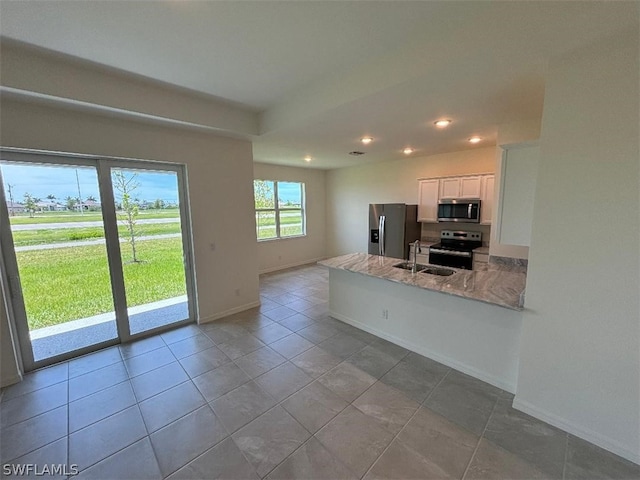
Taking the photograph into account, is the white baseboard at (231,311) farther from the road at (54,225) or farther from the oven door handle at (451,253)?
the oven door handle at (451,253)

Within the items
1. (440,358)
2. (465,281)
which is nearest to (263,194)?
(465,281)

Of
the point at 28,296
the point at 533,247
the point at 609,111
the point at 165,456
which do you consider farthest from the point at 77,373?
the point at 609,111

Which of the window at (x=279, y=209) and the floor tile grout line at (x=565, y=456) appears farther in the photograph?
the window at (x=279, y=209)

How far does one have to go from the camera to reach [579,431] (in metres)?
1.84

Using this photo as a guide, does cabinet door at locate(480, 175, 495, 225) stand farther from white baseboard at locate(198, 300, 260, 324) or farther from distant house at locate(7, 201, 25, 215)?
distant house at locate(7, 201, 25, 215)

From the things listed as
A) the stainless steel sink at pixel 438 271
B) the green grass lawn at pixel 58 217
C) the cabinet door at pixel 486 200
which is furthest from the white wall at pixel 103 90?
the cabinet door at pixel 486 200

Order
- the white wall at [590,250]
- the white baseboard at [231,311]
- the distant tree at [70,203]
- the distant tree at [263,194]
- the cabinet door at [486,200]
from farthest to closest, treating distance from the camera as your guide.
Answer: the distant tree at [263,194]
the cabinet door at [486,200]
the white baseboard at [231,311]
the distant tree at [70,203]
the white wall at [590,250]

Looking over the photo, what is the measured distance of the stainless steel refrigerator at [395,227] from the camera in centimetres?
532

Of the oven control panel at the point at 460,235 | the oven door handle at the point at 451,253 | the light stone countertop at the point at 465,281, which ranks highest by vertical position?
the oven control panel at the point at 460,235

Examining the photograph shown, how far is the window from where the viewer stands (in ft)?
20.8

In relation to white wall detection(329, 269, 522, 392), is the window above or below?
above

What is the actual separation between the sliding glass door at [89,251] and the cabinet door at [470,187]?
468 cm

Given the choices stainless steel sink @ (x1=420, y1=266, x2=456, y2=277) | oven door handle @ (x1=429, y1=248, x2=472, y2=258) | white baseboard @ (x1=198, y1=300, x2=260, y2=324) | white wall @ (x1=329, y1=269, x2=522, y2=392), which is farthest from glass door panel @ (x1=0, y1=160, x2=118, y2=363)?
oven door handle @ (x1=429, y1=248, x2=472, y2=258)

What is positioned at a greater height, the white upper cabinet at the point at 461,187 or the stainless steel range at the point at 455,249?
the white upper cabinet at the point at 461,187
